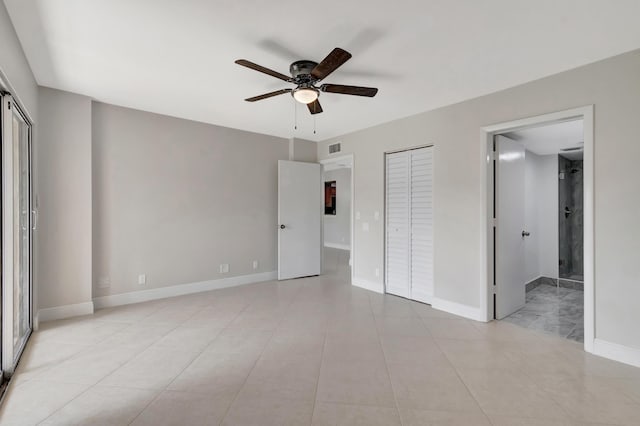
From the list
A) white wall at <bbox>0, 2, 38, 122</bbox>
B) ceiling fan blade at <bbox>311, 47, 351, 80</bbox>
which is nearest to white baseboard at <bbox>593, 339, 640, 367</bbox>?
ceiling fan blade at <bbox>311, 47, 351, 80</bbox>

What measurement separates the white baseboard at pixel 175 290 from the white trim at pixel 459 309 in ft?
9.23

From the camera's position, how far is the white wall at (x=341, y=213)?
8.95m

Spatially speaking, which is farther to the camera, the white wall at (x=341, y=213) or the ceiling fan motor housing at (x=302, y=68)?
the white wall at (x=341, y=213)

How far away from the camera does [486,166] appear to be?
3.44 metres

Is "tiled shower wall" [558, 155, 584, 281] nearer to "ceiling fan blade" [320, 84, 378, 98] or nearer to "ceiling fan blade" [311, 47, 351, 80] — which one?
"ceiling fan blade" [320, 84, 378, 98]

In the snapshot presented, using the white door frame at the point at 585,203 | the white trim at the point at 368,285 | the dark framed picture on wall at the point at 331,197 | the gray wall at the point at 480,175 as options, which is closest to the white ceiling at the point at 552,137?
the white door frame at the point at 585,203

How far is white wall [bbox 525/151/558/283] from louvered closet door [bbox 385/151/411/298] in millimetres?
2480

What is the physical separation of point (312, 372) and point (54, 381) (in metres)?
1.92

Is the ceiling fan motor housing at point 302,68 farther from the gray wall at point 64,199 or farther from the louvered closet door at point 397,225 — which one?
the gray wall at point 64,199

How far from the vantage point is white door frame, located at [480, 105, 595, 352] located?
8.75 ft

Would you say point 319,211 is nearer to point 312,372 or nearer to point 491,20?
point 312,372

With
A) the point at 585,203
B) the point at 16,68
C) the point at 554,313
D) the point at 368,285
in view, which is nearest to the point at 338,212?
the point at 368,285

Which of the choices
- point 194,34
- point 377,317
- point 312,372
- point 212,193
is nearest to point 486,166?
point 377,317

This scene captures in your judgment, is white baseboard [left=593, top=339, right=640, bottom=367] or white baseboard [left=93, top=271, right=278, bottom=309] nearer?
white baseboard [left=593, top=339, right=640, bottom=367]
